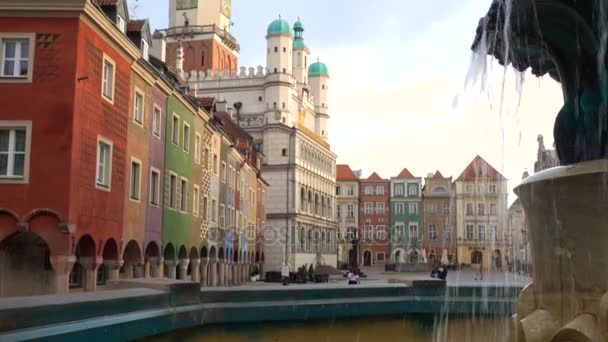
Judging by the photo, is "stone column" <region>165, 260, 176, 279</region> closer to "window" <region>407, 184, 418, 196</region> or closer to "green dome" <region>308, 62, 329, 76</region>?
"green dome" <region>308, 62, 329, 76</region>

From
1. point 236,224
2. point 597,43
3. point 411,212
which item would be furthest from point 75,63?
point 411,212

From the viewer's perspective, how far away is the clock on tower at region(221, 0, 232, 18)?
87438 mm

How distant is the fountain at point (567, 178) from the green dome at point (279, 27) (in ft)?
258

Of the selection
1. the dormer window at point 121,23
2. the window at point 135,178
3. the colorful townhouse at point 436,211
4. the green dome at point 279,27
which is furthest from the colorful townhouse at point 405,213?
the dormer window at point 121,23

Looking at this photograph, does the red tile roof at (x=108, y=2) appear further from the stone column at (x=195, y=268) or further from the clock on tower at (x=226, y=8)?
the clock on tower at (x=226, y=8)

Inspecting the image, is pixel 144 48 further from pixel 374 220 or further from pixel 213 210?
pixel 374 220

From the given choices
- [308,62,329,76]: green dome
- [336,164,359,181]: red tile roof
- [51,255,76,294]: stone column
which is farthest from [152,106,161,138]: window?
[336,164,359,181]: red tile roof

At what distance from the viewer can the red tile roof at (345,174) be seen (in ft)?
378

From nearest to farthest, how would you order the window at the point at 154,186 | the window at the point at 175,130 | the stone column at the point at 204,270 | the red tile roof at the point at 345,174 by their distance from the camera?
the window at the point at 154,186, the window at the point at 175,130, the stone column at the point at 204,270, the red tile roof at the point at 345,174

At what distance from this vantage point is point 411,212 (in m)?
113

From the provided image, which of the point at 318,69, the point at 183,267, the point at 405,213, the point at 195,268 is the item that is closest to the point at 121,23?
the point at 183,267

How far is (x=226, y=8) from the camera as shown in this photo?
88750 mm

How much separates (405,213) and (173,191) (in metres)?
83.7

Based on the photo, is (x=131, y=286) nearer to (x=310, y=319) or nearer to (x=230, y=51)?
(x=310, y=319)
